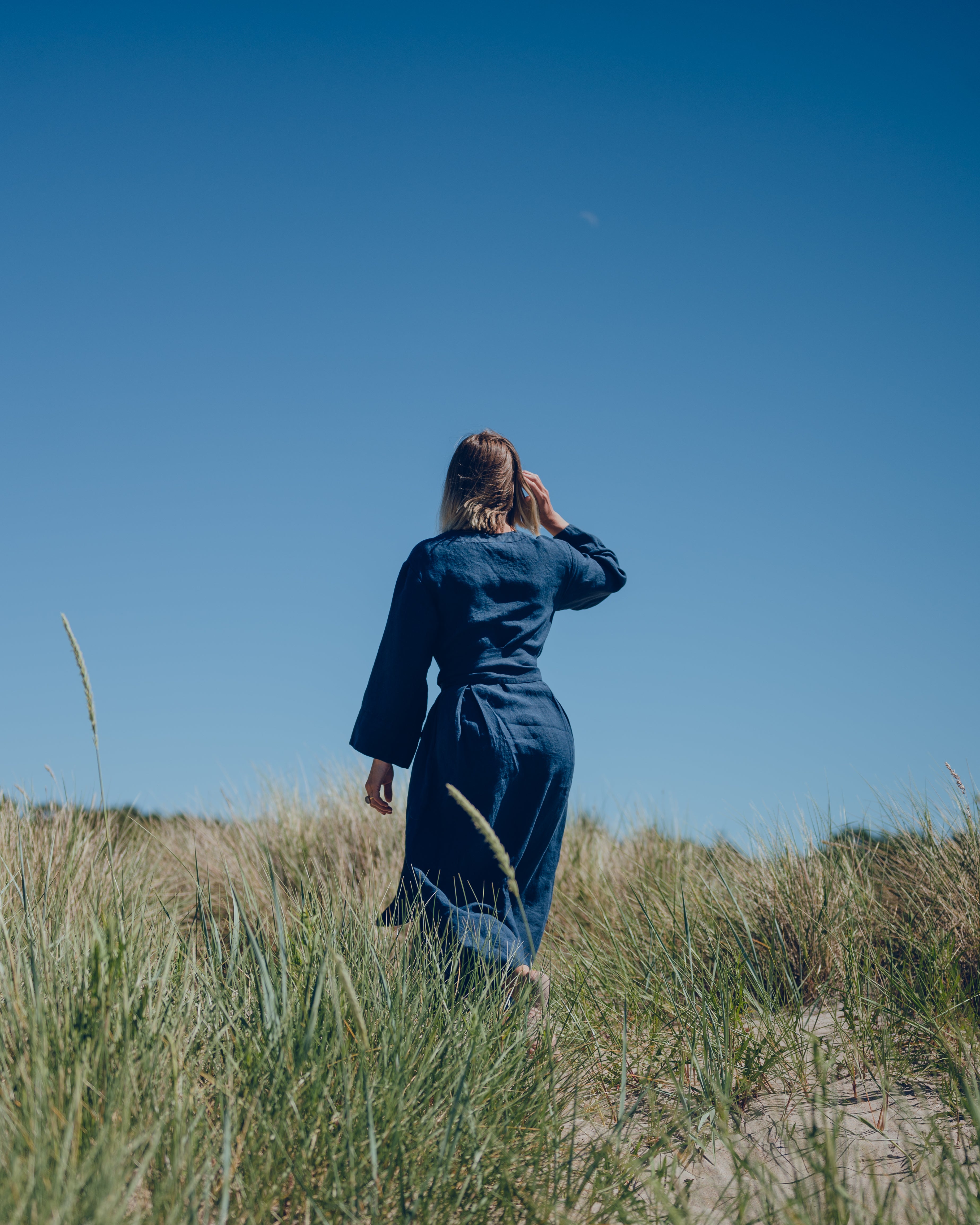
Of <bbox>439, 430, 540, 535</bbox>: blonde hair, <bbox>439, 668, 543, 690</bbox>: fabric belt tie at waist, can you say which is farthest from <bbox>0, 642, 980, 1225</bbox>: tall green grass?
<bbox>439, 430, 540, 535</bbox>: blonde hair

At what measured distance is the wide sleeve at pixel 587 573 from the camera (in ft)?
10.0

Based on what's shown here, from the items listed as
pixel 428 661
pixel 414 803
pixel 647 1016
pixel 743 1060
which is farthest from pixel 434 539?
pixel 743 1060

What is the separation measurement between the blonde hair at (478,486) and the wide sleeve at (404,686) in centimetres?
28

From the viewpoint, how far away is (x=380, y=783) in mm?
2789

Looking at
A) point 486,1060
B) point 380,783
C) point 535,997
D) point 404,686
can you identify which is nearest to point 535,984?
point 535,997

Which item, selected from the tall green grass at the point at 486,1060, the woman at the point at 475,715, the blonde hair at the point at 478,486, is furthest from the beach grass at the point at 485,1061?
the blonde hair at the point at 478,486

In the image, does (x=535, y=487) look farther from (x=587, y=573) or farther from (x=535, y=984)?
(x=535, y=984)

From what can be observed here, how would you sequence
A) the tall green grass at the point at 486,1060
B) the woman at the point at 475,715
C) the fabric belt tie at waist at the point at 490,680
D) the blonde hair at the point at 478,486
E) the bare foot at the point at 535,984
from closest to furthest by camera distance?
the tall green grass at the point at 486,1060, the bare foot at the point at 535,984, the woman at the point at 475,715, the fabric belt tie at waist at the point at 490,680, the blonde hair at the point at 478,486

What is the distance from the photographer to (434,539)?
112 inches

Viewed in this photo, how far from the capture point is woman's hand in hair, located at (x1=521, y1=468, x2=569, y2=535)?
3137 millimetres

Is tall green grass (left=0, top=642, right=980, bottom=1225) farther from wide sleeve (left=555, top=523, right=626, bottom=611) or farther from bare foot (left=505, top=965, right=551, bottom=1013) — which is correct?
wide sleeve (left=555, top=523, right=626, bottom=611)

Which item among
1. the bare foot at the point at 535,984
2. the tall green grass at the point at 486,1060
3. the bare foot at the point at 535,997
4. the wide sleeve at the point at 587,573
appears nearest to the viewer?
the tall green grass at the point at 486,1060

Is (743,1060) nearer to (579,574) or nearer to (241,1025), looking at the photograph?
(241,1025)

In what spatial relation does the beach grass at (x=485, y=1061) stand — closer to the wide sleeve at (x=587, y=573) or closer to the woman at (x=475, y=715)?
the woman at (x=475, y=715)
